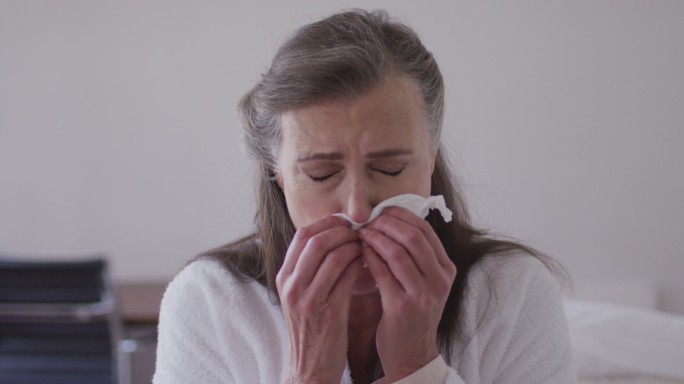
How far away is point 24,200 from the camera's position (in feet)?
11.7

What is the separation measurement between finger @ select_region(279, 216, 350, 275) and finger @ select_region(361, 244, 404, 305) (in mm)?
49

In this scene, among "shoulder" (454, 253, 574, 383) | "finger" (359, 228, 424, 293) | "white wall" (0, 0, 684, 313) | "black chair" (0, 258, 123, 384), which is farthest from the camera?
"white wall" (0, 0, 684, 313)

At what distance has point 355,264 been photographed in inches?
44.4

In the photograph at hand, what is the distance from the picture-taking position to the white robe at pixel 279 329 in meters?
1.28

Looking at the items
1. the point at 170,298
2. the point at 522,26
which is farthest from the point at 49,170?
the point at 170,298

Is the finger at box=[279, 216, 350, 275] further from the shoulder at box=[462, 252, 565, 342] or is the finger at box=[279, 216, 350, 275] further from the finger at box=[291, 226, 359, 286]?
the shoulder at box=[462, 252, 565, 342]

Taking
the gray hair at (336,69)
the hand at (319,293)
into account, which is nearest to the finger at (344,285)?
the hand at (319,293)

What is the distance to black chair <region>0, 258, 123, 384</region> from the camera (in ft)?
8.04

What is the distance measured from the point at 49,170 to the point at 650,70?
96.0 inches

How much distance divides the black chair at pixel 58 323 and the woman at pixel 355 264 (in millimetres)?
1163

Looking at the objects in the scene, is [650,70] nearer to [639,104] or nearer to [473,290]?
[639,104]

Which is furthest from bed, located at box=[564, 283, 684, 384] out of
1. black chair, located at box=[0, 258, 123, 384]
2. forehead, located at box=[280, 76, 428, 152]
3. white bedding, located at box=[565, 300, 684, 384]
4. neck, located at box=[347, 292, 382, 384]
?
black chair, located at box=[0, 258, 123, 384]

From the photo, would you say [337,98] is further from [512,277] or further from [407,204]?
[512,277]

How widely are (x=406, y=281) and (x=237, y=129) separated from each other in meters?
2.23
